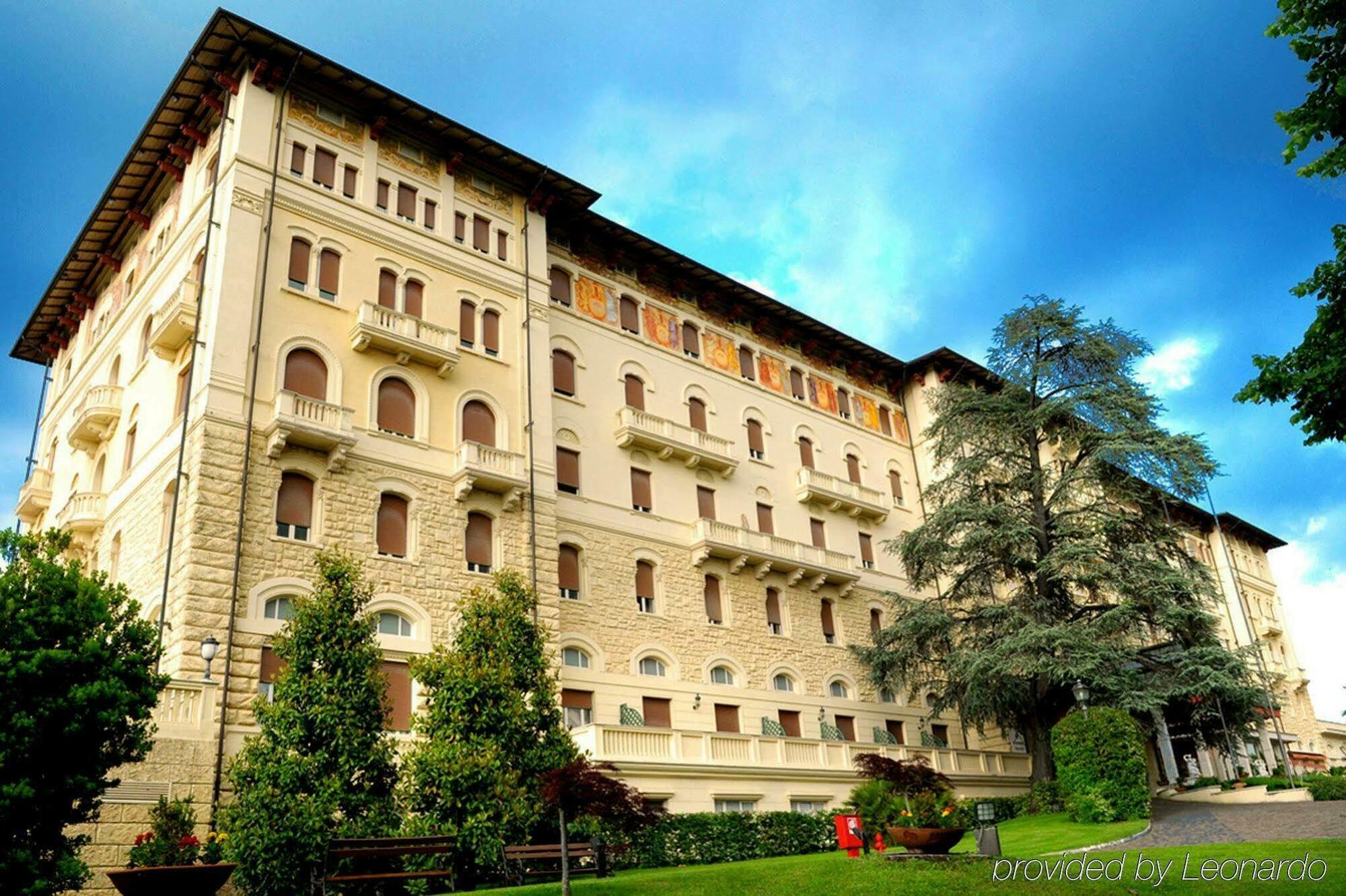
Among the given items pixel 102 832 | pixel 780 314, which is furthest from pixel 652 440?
pixel 102 832

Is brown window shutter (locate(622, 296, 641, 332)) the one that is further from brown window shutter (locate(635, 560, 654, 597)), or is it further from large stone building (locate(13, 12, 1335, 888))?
brown window shutter (locate(635, 560, 654, 597))

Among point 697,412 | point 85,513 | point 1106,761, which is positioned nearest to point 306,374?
point 85,513

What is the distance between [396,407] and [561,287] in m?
8.29

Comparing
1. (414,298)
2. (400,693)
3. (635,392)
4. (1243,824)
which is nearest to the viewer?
(1243,824)

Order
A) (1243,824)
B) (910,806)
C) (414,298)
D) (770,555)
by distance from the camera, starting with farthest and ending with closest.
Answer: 1. (770,555)
2. (414,298)
3. (1243,824)
4. (910,806)

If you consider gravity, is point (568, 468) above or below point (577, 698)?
above

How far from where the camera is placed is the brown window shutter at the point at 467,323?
28.3 metres

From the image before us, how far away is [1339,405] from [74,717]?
52.4 feet

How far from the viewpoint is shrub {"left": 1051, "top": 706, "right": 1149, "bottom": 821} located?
24344mm

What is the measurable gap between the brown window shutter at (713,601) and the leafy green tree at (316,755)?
1510 cm

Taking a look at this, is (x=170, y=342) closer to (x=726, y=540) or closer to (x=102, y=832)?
(x=102, y=832)

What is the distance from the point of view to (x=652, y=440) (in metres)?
31.6

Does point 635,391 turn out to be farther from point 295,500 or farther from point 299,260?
point 295,500

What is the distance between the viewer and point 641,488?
31.5 meters
